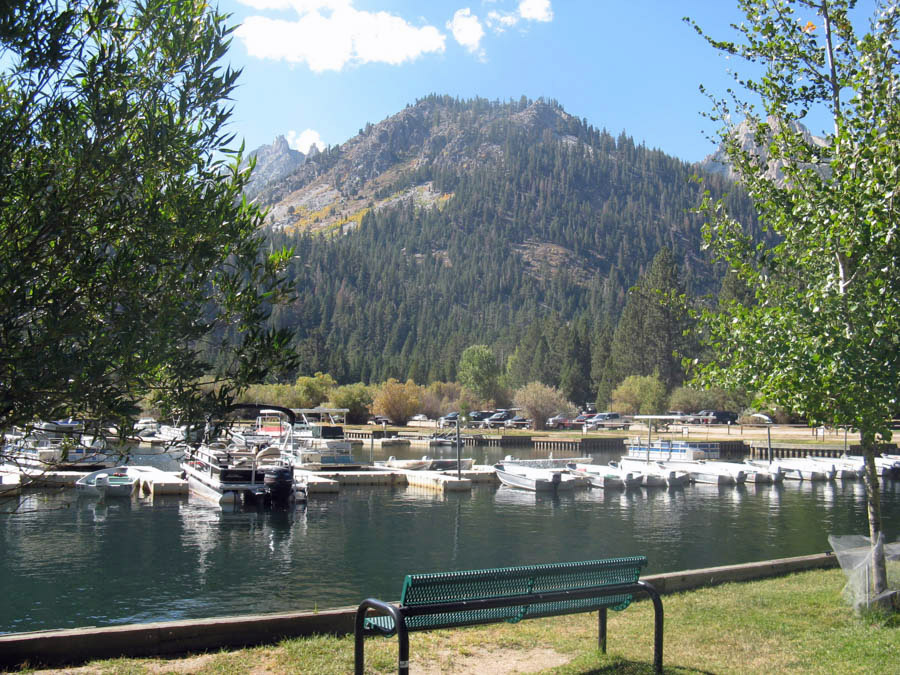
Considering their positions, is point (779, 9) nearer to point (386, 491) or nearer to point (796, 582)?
point (796, 582)

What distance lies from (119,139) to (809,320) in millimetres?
8751

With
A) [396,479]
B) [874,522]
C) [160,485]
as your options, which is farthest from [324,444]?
[874,522]

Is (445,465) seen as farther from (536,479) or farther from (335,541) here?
(335,541)

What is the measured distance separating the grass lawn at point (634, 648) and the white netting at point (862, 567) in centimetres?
24

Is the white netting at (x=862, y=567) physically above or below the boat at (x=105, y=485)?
above

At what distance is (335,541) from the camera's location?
26.0 metres

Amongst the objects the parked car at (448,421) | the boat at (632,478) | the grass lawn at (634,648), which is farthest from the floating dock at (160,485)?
the parked car at (448,421)

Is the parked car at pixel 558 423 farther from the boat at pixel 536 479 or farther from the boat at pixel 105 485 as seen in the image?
the boat at pixel 105 485

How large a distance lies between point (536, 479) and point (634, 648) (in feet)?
106

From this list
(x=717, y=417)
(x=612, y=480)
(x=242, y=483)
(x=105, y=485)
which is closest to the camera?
(x=242, y=483)

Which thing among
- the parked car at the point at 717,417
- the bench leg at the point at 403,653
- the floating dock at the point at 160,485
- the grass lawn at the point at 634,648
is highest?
the bench leg at the point at 403,653

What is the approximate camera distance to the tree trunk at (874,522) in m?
10.1

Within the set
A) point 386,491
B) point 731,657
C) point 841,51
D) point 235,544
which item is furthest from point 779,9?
point 386,491

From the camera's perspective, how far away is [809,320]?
33.1 ft
